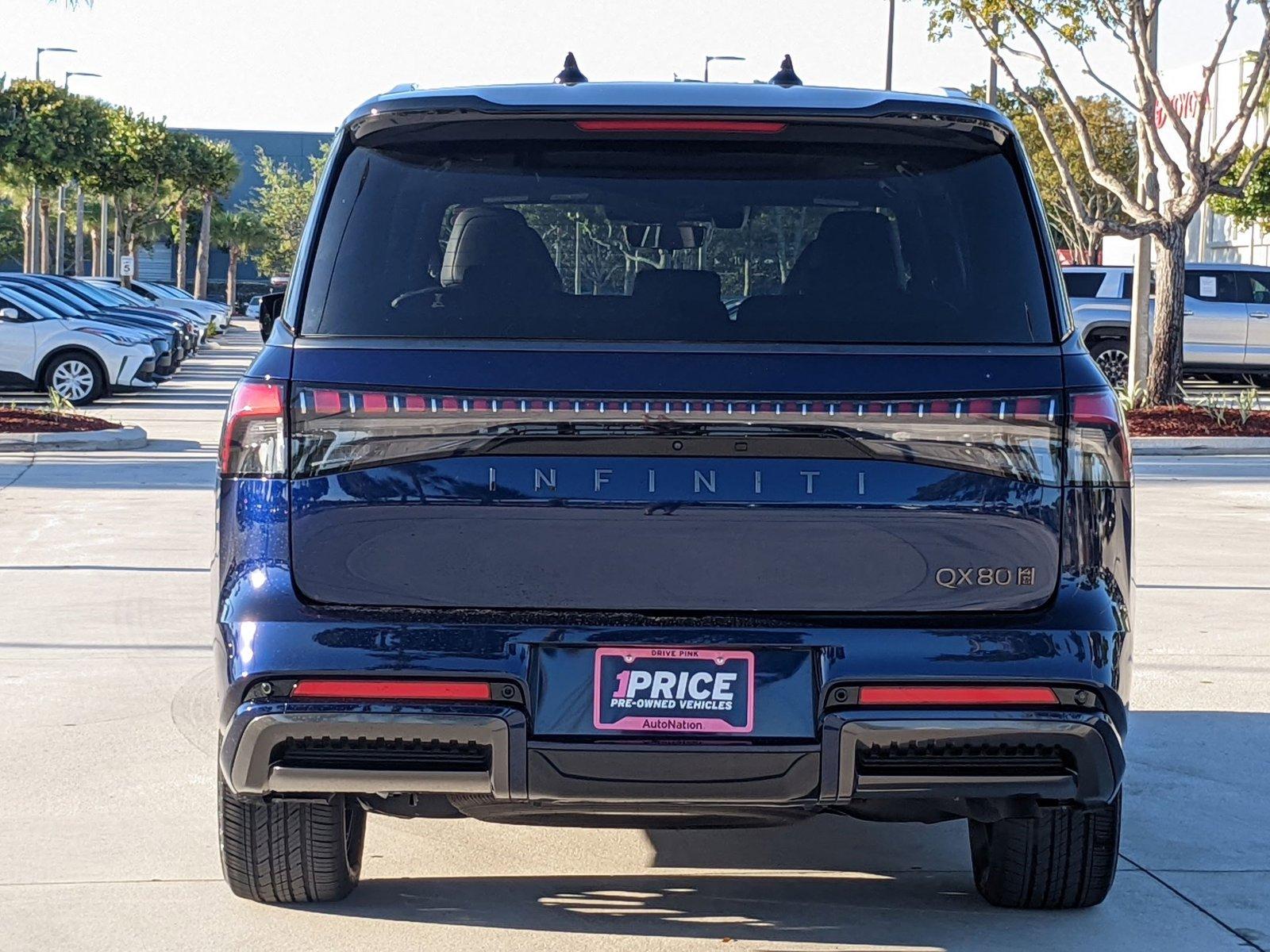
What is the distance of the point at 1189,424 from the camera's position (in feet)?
70.5

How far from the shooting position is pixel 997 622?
3789 millimetres

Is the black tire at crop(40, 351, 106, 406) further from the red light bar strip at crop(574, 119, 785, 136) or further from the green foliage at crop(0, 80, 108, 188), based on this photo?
the red light bar strip at crop(574, 119, 785, 136)

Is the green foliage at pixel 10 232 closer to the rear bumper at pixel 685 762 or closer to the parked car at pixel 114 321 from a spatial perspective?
the parked car at pixel 114 321

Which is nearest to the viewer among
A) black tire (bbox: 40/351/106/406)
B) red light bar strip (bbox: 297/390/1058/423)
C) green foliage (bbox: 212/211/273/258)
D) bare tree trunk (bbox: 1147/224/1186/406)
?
red light bar strip (bbox: 297/390/1058/423)

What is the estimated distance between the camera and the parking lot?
4.51 metres

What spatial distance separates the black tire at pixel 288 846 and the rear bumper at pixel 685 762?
47 centimetres

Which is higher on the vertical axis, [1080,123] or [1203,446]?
[1080,123]

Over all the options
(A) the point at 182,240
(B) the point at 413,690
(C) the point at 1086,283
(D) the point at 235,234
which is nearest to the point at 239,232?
(D) the point at 235,234

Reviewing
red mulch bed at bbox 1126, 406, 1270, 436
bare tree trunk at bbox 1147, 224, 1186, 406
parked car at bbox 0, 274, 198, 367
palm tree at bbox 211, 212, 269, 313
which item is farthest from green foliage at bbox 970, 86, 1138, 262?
palm tree at bbox 211, 212, 269, 313

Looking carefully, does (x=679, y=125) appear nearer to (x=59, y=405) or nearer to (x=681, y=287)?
(x=681, y=287)

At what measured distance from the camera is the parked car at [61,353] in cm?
2394

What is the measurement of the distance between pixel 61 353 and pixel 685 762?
72.2 ft

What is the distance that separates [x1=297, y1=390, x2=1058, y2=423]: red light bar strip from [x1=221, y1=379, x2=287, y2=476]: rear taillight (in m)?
Answer: 0.18

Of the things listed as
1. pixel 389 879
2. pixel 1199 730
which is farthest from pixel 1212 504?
pixel 389 879
